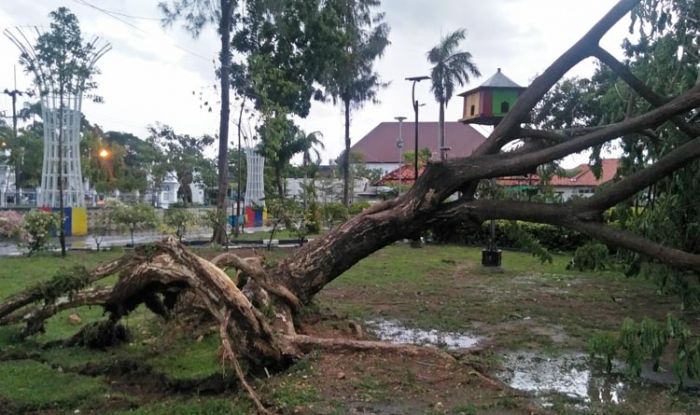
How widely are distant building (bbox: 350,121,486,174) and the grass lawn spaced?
177ft

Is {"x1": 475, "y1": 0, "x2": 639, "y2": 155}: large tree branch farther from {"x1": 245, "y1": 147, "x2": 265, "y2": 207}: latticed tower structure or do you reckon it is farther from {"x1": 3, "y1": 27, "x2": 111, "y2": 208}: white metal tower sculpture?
{"x1": 245, "y1": 147, "x2": 265, "y2": 207}: latticed tower structure

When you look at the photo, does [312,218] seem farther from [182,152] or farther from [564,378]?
[182,152]

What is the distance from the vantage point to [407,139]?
68.6 m

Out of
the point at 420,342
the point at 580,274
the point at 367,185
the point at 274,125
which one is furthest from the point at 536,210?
the point at 367,185

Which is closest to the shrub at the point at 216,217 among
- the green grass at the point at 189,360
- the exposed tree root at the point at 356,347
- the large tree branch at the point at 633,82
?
the green grass at the point at 189,360

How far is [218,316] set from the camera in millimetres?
4664

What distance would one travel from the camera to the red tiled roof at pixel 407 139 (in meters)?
64.6

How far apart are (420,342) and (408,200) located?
1.56 meters

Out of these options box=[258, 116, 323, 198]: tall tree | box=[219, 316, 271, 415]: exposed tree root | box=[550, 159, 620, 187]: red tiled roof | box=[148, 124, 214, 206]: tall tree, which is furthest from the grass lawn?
box=[148, 124, 214, 206]: tall tree

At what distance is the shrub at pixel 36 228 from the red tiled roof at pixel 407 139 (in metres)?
49.4

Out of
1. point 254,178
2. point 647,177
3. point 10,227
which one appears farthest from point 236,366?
point 254,178

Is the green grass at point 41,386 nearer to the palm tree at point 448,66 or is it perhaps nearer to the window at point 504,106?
the window at point 504,106

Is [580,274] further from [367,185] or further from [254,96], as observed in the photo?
[367,185]

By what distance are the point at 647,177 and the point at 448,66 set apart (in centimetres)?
2806
